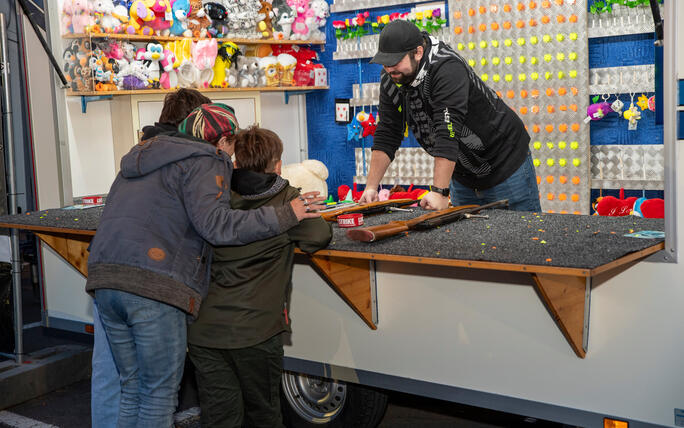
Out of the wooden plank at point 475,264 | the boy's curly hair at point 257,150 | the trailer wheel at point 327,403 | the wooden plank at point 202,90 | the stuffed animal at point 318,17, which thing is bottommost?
the trailer wheel at point 327,403

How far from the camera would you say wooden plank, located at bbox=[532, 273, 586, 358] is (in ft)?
7.39

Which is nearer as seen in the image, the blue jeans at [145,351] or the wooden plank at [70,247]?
the blue jeans at [145,351]

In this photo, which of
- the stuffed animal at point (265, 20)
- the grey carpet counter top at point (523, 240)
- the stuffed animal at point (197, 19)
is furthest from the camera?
the stuffed animal at point (265, 20)

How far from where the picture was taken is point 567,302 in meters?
2.34

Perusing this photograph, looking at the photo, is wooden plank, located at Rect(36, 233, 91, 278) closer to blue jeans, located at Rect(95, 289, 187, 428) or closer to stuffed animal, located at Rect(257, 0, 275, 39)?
blue jeans, located at Rect(95, 289, 187, 428)

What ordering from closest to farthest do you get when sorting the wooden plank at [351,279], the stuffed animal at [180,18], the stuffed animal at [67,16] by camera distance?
the wooden plank at [351,279] < the stuffed animal at [67,16] < the stuffed animal at [180,18]

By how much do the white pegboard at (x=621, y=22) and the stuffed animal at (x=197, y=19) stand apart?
9.88 ft

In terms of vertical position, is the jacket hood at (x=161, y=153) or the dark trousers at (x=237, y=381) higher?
the jacket hood at (x=161, y=153)

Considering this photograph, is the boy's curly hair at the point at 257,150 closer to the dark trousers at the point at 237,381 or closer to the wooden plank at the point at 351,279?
the wooden plank at the point at 351,279

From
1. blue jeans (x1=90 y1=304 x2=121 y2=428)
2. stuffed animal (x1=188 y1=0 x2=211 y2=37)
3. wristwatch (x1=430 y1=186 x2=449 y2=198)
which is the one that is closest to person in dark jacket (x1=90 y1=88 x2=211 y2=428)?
blue jeans (x1=90 y1=304 x2=121 y2=428)

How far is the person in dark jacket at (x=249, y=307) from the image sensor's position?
2.45 metres

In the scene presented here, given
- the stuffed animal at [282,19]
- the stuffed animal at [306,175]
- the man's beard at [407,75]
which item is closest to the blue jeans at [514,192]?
the man's beard at [407,75]

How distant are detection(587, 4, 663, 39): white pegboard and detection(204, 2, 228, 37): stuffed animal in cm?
291

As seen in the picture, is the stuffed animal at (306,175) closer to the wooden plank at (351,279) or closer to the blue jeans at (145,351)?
the wooden plank at (351,279)
